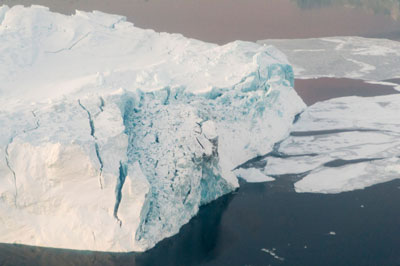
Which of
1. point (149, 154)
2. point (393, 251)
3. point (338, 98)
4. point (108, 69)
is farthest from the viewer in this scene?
point (338, 98)

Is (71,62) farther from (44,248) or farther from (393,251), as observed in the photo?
(393,251)

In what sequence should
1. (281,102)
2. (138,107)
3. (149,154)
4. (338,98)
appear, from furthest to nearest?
(338,98) < (281,102) < (138,107) < (149,154)

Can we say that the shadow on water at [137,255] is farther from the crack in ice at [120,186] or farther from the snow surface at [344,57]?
the snow surface at [344,57]

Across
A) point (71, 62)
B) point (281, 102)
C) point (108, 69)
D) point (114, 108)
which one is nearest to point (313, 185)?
point (281, 102)

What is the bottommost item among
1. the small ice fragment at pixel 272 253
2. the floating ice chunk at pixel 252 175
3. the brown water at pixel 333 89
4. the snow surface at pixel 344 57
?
the small ice fragment at pixel 272 253

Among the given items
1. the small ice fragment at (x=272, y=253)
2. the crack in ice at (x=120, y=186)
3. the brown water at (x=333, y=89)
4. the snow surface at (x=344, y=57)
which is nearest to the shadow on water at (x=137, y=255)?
the crack in ice at (x=120, y=186)

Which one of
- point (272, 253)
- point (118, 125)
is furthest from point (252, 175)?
point (118, 125)
